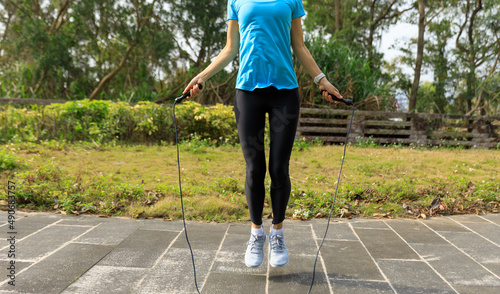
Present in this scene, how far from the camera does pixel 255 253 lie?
92.6 inches

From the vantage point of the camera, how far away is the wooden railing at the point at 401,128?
7.48m

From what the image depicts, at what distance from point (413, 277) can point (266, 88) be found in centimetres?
148

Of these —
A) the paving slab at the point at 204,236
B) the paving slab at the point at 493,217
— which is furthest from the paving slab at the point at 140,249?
the paving slab at the point at 493,217

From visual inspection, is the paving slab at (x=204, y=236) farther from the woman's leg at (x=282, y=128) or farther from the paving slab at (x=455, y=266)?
the paving slab at (x=455, y=266)

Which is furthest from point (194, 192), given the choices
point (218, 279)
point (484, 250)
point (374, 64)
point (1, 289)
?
point (374, 64)

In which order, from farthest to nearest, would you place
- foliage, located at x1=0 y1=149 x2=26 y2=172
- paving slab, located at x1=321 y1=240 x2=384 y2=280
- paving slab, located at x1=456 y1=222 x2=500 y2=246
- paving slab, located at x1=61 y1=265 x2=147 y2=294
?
foliage, located at x1=0 y1=149 x2=26 y2=172 → paving slab, located at x1=456 y1=222 x2=500 y2=246 → paving slab, located at x1=321 y1=240 x2=384 y2=280 → paving slab, located at x1=61 y1=265 x2=147 y2=294

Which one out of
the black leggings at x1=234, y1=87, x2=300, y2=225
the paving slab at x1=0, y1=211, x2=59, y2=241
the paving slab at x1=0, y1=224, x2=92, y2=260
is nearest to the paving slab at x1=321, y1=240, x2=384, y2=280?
the black leggings at x1=234, y1=87, x2=300, y2=225

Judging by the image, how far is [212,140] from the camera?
23.3ft

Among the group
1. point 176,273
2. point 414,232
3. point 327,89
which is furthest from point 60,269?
point 414,232

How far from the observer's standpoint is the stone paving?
2.14 meters

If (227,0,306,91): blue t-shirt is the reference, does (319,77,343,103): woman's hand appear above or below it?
below

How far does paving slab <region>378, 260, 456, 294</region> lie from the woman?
676 millimetres

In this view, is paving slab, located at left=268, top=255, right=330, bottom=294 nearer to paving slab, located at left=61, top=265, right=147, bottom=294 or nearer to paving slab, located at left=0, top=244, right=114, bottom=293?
paving slab, located at left=61, top=265, right=147, bottom=294

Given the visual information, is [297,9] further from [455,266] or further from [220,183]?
[220,183]
